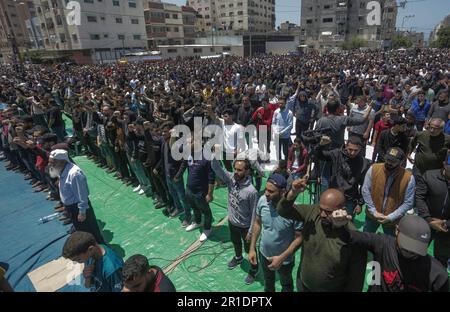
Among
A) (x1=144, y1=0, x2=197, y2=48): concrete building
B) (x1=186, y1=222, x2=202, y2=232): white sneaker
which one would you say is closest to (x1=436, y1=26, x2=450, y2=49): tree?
(x1=144, y1=0, x2=197, y2=48): concrete building

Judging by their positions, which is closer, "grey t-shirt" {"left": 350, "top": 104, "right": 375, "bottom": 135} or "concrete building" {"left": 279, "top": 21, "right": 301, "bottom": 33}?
"grey t-shirt" {"left": 350, "top": 104, "right": 375, "bottom": 135}

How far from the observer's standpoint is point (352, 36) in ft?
236

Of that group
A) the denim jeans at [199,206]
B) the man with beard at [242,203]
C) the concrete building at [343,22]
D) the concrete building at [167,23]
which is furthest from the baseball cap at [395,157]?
the concrete building at [343,22]

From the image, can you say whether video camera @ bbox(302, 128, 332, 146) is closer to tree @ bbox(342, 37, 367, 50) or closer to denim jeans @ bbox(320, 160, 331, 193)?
denim jeans @ bbox(320, 160, 331, 193)

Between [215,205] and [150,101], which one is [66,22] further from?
[215,205]

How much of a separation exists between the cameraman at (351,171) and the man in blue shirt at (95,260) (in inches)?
115

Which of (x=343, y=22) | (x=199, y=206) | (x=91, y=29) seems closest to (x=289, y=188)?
(x=199, y=206)

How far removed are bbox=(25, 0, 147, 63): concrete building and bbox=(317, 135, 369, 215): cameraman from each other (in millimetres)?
53897

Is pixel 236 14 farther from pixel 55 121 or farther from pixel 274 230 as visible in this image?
pixel 274 230

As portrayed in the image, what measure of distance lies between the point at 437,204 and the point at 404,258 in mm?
1497

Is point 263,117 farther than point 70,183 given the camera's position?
Yes

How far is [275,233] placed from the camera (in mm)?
2709

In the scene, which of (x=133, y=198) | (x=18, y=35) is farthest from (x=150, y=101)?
(x=18, y=35)

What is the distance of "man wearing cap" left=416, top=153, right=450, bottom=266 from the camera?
2.87m
